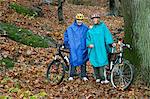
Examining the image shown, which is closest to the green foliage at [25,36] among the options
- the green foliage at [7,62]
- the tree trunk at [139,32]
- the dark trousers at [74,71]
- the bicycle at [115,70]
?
the green foliage at [7,62]

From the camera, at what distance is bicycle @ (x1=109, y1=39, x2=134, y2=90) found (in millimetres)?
9484

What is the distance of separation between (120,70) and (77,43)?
1.43 metres

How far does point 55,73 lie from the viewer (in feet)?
35.3

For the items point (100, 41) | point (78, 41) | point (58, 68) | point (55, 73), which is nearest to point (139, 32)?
point (100, 41)

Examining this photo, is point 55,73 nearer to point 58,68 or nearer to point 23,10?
point 58,68

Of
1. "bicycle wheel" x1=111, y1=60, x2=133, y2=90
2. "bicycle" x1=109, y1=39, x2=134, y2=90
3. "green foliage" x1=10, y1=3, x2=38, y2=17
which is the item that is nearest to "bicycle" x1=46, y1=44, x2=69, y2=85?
"bicycle" x1=109, y1=39, x2=134, y2=90

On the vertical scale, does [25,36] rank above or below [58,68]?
above

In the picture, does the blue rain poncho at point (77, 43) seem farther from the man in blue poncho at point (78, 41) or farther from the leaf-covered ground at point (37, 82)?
the leaf-covered ground at point (37, 82)

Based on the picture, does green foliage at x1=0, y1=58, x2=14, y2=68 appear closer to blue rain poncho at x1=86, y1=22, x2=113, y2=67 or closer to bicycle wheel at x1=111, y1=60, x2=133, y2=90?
blue rain poncho at x1=86, y1=22, x2=113, y2=67

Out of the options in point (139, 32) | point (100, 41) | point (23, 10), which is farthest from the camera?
point (23, 10)

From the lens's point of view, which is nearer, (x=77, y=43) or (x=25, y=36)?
(x=77, y=43)

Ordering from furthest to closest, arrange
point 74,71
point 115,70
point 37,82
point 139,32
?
1. point 74,71
2. point 37,82
3. point 115,70
4. point 139,32

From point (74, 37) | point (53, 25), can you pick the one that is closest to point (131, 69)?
point (74, 37)

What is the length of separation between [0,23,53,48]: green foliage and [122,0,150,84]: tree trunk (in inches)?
243
